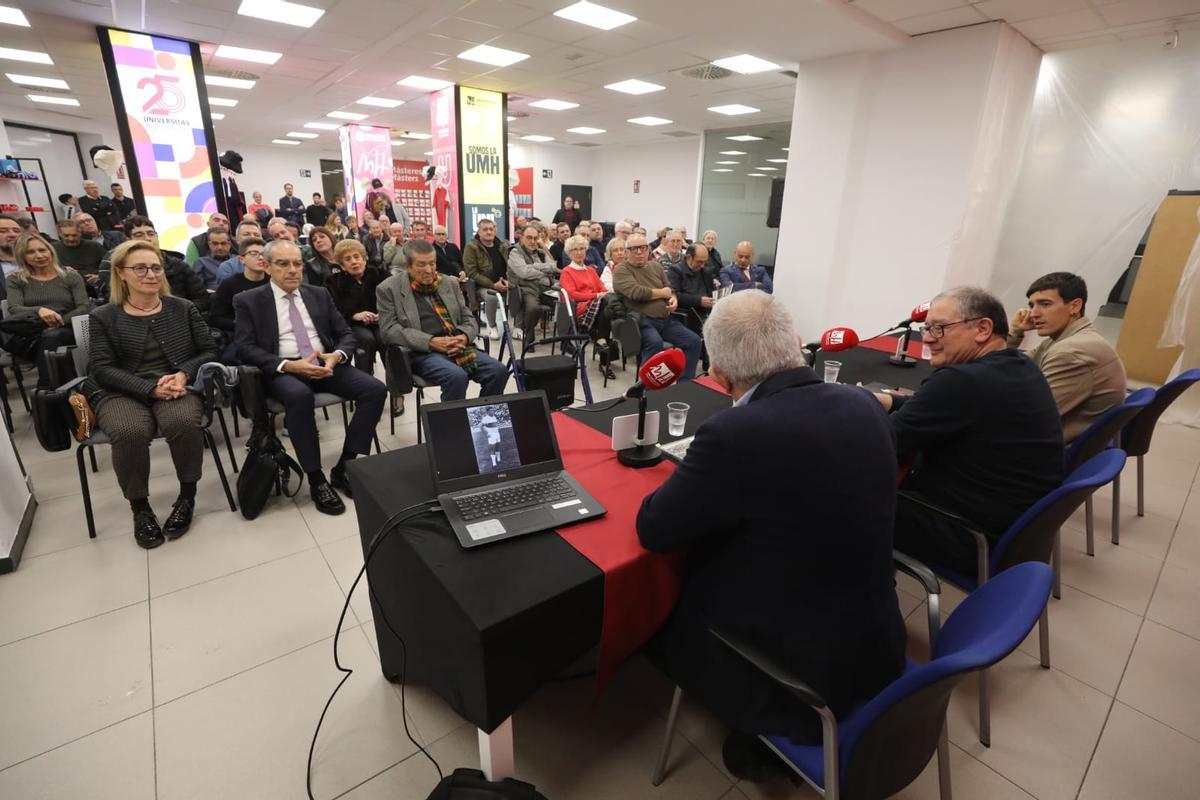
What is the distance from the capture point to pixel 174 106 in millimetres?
6020

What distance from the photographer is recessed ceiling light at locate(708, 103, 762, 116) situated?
28.2ft

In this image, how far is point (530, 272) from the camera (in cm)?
558

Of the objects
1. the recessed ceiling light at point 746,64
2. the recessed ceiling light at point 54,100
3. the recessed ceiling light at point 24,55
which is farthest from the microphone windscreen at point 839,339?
the recessed ceiling light at point 54,100

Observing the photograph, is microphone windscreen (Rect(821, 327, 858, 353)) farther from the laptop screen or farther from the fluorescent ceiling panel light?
the fluorescent ceiling panel light

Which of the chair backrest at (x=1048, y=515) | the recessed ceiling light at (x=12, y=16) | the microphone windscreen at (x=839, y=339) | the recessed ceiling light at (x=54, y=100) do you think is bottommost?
the chair backrest at (x=1048, y=515)

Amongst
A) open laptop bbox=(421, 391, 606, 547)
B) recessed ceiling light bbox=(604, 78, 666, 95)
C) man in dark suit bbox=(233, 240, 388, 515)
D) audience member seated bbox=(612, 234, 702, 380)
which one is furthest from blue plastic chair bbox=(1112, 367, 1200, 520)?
recessed ceiling light bbox=(604, 78, 666, 95)

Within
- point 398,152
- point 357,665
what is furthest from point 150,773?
point 398,152

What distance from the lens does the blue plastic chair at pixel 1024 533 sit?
1.47m

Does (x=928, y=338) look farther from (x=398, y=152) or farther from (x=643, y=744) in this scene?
(x=398, y=152)

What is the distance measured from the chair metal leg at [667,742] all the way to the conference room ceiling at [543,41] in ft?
14.1

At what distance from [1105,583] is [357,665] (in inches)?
124

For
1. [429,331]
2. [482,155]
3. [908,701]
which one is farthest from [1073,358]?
[482,155]

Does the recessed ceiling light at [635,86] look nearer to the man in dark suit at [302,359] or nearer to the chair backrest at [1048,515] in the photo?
the man in dark suit at [302,359]

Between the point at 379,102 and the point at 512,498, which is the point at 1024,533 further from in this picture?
the point at 379,102
